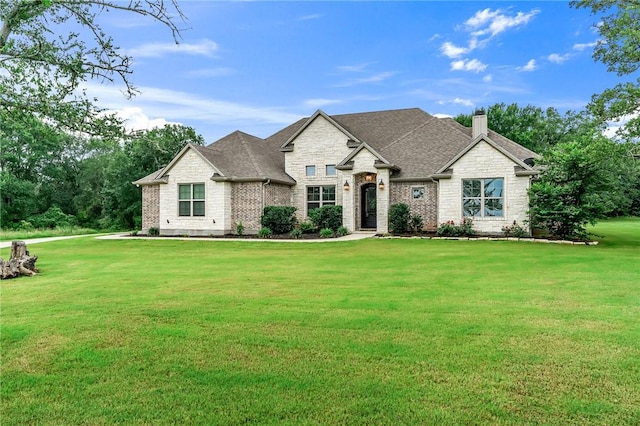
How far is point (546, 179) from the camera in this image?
61.4ft

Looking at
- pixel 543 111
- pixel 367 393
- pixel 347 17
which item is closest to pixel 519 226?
pixel 347 17

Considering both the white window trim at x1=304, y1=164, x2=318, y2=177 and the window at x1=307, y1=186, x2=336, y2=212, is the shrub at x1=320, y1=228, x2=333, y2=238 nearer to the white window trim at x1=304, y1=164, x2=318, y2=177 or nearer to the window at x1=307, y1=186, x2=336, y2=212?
the window at x1=307, y1=186, x2=336, y2=212

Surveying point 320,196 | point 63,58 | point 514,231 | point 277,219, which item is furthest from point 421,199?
point 63,58

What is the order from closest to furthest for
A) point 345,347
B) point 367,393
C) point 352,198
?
point 367,393 → point 345,347 → point 352,198

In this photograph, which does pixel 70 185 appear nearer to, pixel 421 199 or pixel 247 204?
pixel 247 204

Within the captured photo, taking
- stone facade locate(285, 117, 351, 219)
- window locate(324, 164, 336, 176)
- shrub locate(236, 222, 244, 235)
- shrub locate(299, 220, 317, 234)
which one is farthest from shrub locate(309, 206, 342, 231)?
shrub locate(236, 222, 244, 235)

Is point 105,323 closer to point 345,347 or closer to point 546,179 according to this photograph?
point 345,347

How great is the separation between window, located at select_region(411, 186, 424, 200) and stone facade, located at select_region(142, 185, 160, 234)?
14.7 m

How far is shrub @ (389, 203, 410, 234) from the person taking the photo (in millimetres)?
21062

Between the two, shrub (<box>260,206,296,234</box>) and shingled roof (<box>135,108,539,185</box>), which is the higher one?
shingled roof (<box>135,108,539,185</box>)

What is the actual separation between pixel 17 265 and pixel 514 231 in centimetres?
1868

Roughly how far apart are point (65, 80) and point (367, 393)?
156 inches

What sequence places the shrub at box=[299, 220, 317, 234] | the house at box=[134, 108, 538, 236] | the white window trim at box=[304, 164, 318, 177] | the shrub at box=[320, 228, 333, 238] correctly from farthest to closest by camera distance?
1. the white window trim at box=[304, 164, 318, 177]
2. the shrub at box=[299, 220, 317, 234]
3. the shrub at box=[320, 228, 333, 238]
4. the house at box=[134, 108, 538, 236]

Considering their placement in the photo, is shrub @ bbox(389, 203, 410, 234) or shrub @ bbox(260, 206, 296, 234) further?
shrub @ bbox(260, 206, 296, 234)
